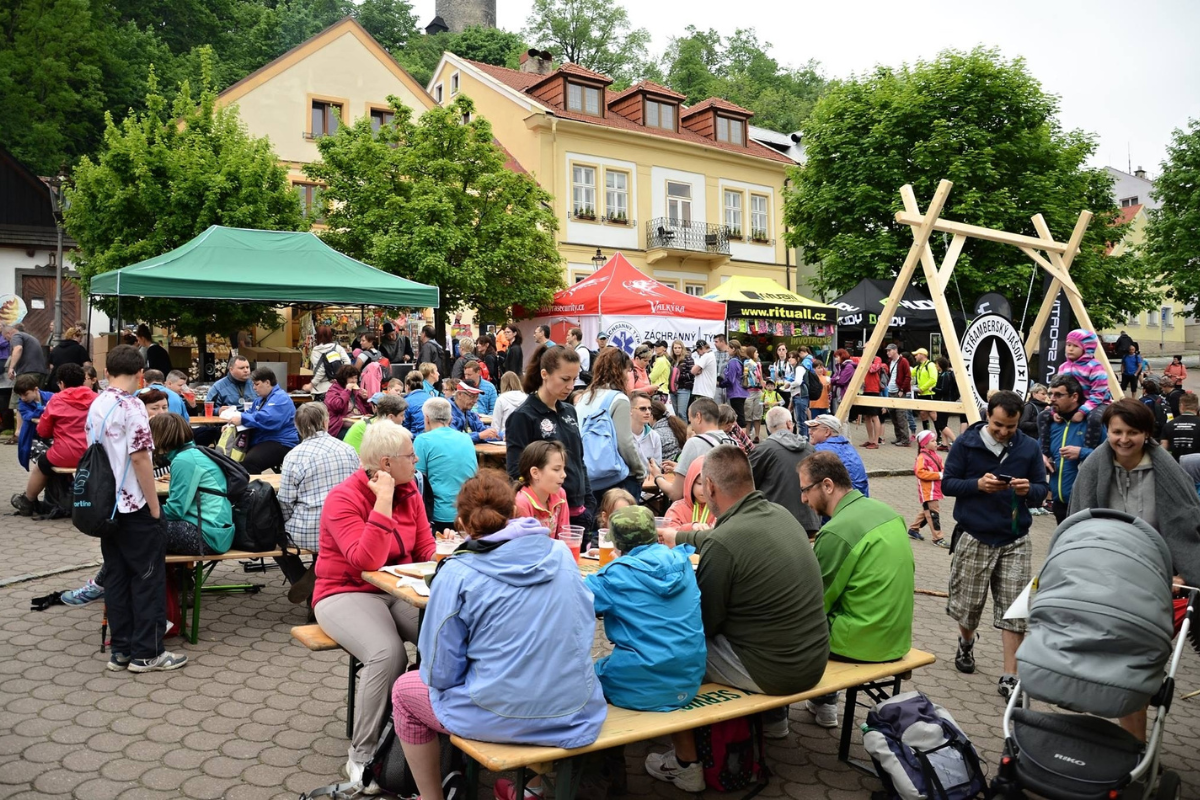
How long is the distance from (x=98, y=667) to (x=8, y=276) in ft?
84.5

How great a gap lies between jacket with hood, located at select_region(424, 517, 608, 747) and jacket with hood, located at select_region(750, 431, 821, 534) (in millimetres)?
2928

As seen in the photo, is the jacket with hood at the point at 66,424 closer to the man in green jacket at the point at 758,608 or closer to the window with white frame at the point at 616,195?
the man in green jacket at the point at 758,608

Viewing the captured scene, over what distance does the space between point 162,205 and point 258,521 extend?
45.2ft

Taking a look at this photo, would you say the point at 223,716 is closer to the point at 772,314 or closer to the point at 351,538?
the point at 351,538

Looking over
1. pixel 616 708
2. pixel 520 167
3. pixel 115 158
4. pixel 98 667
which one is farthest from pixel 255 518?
pixel 520 167

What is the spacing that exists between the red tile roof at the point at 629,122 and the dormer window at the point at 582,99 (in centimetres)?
31

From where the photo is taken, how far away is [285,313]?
24750 mm

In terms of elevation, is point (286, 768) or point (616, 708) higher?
point (616, 708)

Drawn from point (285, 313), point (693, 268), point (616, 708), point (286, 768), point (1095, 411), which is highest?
point (693, 268)

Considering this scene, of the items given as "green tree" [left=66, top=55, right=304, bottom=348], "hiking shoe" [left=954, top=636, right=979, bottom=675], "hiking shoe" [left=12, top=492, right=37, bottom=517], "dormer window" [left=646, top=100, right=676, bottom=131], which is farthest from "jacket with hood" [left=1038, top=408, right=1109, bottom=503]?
"dormer window" [left=646, top=100, right=676, bottom=131]

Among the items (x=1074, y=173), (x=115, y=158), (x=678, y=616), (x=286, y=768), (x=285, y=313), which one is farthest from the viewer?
(x=1074, y=173)

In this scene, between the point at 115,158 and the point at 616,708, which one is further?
the point at 115,158

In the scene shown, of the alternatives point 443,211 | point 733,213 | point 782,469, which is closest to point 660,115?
point 733,213

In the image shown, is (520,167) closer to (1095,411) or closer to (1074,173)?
(1074,173)
